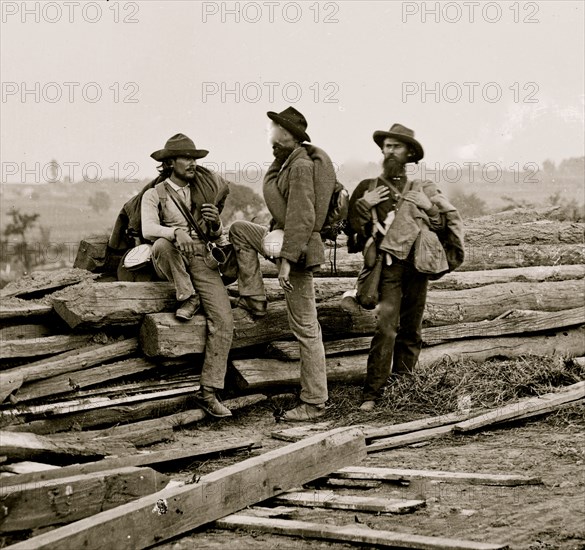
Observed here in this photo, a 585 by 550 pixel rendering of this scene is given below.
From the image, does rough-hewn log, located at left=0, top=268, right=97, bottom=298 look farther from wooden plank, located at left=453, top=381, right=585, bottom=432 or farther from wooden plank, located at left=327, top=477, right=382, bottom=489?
wooden plank, located at left=453, top=381, right=585, bottom=432

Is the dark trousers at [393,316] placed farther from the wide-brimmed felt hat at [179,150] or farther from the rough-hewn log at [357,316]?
the wide-brimmed felt hat at [179,150]

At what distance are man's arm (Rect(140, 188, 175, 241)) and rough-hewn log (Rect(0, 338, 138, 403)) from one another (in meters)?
0.94

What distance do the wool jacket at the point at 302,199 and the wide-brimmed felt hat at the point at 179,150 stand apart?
27.2 inches

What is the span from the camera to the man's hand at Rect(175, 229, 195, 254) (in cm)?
860

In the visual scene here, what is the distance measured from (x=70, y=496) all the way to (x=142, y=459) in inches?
40.5

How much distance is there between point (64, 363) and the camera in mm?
8141

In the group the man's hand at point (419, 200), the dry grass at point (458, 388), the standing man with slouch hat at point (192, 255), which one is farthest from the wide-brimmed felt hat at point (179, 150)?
the dry grass at point (458, 388)

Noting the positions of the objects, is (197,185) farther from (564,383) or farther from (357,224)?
(564,383)

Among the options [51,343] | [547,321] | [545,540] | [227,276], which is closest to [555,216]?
[547,321]

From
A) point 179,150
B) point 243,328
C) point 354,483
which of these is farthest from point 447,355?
point 354,483

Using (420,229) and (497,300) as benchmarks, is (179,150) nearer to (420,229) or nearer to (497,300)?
(420,229)

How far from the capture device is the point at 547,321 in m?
11.1

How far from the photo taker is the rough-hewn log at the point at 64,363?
763 cm

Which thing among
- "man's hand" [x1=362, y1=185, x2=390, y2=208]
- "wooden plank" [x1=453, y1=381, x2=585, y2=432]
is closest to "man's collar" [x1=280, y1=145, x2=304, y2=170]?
"man's hand" [x1=362, y1=185, x2=390, y2=208]
